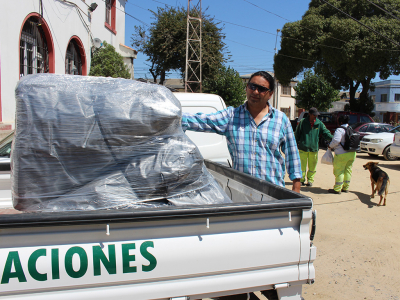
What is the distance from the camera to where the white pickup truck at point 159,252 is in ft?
5.28

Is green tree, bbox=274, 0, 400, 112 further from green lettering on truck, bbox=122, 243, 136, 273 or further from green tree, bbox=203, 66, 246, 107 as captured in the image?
green lettering on truck, bbox=122, 243, 136, 273

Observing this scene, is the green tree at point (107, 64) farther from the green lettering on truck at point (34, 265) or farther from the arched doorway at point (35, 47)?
the green lettering on truck at point (34, 265)

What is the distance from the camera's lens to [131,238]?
174 cm

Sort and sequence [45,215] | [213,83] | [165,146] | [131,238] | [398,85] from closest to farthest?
1. [45,215]
2. [131,238]
3. [165,146]
4. [213,83]
5. [398,85]

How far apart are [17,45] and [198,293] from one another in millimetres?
9888

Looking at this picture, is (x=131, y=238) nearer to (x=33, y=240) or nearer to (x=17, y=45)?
(x=33, y=240)

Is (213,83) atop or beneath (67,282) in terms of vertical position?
atop

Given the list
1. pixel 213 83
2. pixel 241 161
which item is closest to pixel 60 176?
pixel 241 161

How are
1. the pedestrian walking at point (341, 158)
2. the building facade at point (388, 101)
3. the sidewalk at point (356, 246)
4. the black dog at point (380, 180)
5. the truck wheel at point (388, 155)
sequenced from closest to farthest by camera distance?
the sidewalk at point (356, 246)
the black dog at point (380, 180)
the pedestrian walking at point (341, 158)
the truck wheel at point (388, 155)
the building facade at point (388, 101)

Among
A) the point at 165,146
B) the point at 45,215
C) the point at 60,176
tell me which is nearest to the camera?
the point at 45,215

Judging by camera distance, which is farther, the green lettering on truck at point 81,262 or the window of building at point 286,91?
the window of building at point 286,91

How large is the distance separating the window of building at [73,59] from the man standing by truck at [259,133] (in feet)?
39.2

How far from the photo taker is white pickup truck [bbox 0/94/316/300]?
5.28 ft

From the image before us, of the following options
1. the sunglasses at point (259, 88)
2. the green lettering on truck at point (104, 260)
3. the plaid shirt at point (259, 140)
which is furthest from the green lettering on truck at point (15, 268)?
the sunglasses at point (259, 88)
